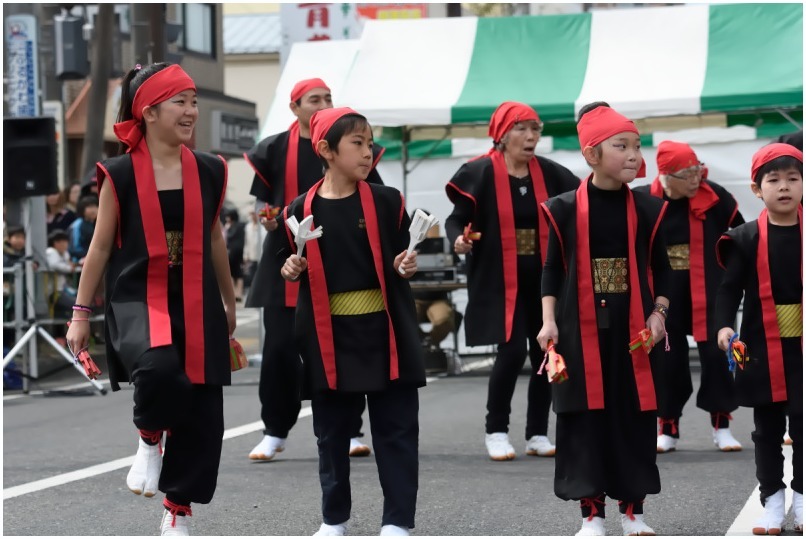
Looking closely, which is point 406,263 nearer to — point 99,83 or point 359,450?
point 359,450

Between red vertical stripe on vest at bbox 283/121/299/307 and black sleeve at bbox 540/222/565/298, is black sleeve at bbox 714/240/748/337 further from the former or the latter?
red vertical stripe on vest at bbox 283/121/299/307

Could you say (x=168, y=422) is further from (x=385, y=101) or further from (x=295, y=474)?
(x=385, y=101)

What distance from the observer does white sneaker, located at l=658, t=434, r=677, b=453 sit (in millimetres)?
8555

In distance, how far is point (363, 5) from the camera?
24328 mm

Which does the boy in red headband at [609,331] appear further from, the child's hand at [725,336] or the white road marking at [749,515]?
the white road marking at [749,515]

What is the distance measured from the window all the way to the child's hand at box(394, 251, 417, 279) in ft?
104

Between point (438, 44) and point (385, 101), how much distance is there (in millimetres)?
1133

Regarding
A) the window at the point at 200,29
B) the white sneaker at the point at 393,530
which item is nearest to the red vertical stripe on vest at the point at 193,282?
the white sneaker at the point at 393,530

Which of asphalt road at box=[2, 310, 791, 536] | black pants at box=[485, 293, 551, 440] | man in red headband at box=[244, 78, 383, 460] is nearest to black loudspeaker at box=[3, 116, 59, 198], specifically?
asphalt road at box=[2, 310, 791, 536]

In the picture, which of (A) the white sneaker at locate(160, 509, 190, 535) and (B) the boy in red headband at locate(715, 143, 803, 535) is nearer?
(A) the white sneaker at locate(160, 509, 190, 535)

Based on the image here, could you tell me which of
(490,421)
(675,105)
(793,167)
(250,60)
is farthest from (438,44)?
(250,60)

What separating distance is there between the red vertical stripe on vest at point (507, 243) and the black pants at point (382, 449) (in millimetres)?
2463

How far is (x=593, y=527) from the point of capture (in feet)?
19.1

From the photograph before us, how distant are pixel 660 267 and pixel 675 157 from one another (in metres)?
2.60
